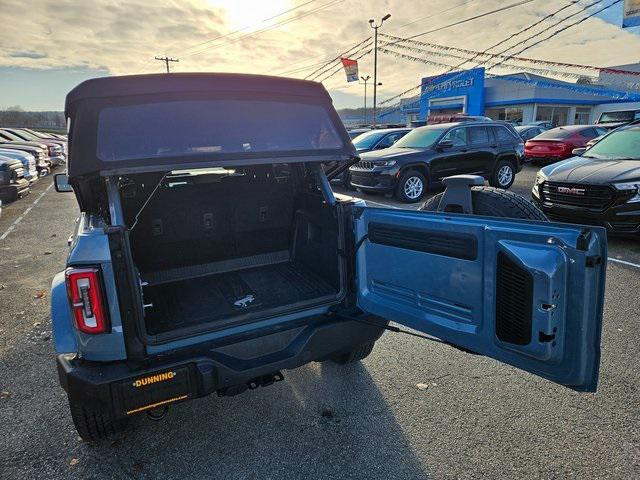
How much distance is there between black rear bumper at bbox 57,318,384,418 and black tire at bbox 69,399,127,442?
0.32m

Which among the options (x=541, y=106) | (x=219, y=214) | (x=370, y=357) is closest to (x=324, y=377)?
(x=370, y=357)

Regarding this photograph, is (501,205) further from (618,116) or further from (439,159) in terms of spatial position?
(618,116)

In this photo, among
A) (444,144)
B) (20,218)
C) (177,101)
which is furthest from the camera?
(444,144)

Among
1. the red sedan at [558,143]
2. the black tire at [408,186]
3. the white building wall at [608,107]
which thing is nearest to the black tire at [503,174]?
the black tire at [408,186]

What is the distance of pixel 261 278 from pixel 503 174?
32.2 ft

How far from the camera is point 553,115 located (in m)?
39.3

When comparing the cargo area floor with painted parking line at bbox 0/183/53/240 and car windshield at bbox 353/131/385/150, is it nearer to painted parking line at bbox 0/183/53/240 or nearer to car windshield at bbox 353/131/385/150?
painted parking line at bbox 0/183/53/240

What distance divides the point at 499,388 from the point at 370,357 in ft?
3.29

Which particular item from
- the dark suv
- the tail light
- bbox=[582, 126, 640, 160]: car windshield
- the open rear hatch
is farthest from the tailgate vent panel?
the dark suv

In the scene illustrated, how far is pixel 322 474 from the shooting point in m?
2.25

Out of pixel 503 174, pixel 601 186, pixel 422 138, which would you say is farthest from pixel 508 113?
pixel 601 186

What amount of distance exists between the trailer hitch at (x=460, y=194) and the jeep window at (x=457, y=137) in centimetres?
816

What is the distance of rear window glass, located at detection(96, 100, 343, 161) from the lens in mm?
2334

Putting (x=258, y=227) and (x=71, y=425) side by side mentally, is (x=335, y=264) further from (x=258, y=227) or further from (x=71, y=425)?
(x=71, y=425)
